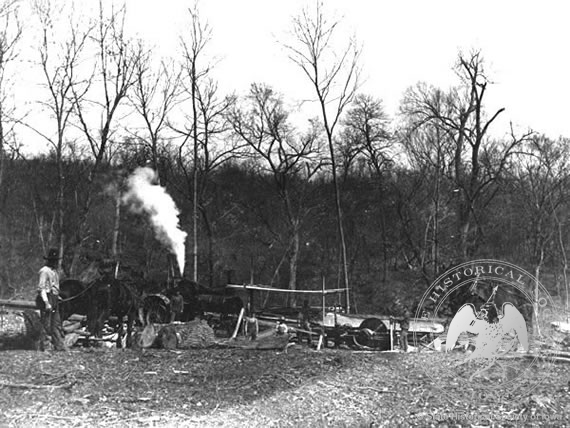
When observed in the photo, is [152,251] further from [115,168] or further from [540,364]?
[540,364]

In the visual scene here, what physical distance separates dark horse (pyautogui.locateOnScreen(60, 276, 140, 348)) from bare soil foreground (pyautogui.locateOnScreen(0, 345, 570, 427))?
3.06 m

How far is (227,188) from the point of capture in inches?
1809

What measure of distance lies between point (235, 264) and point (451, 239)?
1453cm

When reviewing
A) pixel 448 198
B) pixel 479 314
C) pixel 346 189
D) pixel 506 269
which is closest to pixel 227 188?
pixel 346 189

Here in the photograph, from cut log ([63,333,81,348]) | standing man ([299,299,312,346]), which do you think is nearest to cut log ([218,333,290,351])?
standing man ([299,299,312,346])

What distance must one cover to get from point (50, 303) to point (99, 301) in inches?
109

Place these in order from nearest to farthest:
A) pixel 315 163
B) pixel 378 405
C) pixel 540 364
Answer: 1. pixel 378 405
2. pixel 540 364
3. pixel 315 163

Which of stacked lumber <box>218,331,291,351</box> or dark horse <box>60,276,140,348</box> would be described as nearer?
stacked lumber <box>218,331,291,351</box>

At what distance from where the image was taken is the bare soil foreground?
8.75m

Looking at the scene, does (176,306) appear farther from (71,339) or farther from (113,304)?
(71,339)

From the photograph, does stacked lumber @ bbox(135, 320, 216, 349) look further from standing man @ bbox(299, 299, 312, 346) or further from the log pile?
standing man @ bbox(299, 299, 312, 346)

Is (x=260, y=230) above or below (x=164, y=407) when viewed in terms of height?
above

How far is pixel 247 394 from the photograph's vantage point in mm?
9758

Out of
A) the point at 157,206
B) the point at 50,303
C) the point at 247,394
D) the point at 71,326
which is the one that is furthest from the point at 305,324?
the point at 157,206
